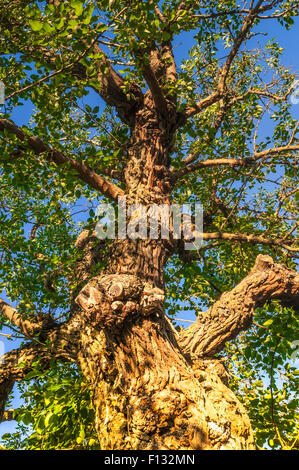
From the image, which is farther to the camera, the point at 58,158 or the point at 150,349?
the point at 58,158

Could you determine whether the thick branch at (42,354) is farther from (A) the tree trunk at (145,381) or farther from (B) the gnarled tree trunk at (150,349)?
(A) the tree trunk at (145,381)

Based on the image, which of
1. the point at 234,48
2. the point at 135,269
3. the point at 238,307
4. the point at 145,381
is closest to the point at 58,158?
the point at 135,269

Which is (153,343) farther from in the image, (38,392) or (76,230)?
(76,230)

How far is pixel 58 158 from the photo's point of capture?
4.90 metres

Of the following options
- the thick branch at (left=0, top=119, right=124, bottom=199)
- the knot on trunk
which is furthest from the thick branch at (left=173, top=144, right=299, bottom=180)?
the knot on trunk

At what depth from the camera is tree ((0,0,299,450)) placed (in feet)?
10.6

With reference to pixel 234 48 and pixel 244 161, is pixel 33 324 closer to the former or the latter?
pixel 244 161

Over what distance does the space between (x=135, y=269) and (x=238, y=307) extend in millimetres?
1719

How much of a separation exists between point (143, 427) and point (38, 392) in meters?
2.17

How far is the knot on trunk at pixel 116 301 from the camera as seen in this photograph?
10.6 feet

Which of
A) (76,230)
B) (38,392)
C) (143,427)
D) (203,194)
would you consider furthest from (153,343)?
(76,230)

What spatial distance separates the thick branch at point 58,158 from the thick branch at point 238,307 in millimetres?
2570

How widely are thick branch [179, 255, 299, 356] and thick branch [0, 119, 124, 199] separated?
8.43 ft

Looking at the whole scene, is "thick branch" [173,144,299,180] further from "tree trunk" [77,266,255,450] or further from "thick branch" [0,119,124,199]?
"tree trunk" [77,266,255,450]
